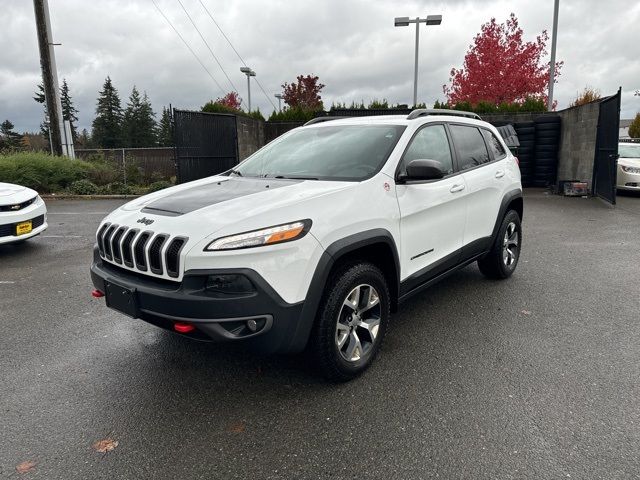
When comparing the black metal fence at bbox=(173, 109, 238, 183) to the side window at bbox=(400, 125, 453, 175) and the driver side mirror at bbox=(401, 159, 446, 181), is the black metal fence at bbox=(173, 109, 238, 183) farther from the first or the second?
the driver side mirror at bbox=(401, 159, 446, 181)

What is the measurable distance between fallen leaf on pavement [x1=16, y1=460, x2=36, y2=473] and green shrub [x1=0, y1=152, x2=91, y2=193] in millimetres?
13255

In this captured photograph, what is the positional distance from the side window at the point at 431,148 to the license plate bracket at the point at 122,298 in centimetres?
201

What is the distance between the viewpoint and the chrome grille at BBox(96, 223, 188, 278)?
8.48 feet

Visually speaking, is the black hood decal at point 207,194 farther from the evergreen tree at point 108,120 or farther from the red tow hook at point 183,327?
the evergreen tree at point 108,120

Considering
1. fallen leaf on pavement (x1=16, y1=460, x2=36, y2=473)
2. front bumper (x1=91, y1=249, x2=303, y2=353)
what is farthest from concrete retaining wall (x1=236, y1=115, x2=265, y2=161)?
fallen leaf on pavement (x1=16, y1=460, x2=36, y2=473)

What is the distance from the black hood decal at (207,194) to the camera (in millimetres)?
2939

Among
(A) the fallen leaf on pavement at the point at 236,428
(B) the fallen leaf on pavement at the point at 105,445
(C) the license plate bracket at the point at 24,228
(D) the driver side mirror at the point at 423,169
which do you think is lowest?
(A) the fallen leaf on pavement at the point at 236,428

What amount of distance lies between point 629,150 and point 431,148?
13.2 metres

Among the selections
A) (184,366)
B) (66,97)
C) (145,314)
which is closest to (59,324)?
(184,366)

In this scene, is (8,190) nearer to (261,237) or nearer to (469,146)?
(261,237)

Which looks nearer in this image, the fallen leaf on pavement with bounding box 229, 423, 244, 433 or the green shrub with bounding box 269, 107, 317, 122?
the fallen leaf on pavement with bounding box 229, 423, 244, 433

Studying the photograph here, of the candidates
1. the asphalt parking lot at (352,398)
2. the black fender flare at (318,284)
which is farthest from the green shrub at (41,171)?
the black fender flare at (318,284)

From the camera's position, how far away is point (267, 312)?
8.30 ft

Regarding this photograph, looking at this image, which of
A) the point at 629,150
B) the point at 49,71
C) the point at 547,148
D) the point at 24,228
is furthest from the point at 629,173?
the point at 49,71
